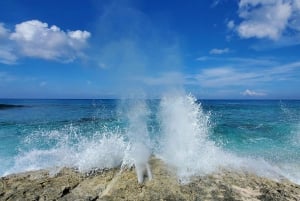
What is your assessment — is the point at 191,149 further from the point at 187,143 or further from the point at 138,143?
the point at 138,143

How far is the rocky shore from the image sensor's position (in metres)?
6.02

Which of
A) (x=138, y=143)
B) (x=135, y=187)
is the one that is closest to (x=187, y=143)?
(x=138, y=143)

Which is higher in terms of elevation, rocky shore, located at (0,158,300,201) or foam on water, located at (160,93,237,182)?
foam on water, located at (160,93,237,182)

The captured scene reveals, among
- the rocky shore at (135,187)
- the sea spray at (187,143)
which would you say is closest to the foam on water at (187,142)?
the sea spray at (187,143)

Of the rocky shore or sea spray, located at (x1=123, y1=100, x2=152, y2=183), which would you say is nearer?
the rocky shore

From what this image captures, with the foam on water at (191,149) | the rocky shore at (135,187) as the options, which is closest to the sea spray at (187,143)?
the foam on water at (191,149)

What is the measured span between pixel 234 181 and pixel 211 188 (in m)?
0.72

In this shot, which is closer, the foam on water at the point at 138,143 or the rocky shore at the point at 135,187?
the rocky shore at the point at 135,187

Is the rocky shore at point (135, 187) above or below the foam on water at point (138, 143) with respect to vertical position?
below

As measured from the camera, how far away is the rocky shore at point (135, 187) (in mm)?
6020

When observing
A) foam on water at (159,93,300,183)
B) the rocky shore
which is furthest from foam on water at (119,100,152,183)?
foam on water at (159,93,300,183)

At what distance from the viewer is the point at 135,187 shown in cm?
637

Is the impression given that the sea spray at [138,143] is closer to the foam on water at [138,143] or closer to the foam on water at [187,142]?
the foam on water at [138,143]

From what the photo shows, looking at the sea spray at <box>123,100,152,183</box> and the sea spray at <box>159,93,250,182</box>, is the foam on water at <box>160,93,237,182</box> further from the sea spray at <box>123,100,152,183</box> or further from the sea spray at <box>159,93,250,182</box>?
the sea spray at <box>123,100,152,183</box>
